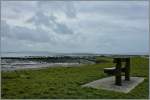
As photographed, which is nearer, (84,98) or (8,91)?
(84,98)

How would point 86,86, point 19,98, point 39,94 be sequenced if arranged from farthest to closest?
point 86,86, point 39,94, point 19,98

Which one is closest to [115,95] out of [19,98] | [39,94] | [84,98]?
[84,98]

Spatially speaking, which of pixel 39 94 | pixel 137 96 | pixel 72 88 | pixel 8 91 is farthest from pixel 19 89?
pixel 137 96

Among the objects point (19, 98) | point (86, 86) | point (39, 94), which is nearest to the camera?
point (19, 98)

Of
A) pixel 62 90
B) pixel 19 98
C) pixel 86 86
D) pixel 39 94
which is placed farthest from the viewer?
pixel 86 86

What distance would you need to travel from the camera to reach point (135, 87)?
34.6 feet

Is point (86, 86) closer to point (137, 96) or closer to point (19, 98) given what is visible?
point (137, 96)

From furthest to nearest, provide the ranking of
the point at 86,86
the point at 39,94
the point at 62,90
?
the point at 86,86 → the point at 62,90 → the point at 39,94

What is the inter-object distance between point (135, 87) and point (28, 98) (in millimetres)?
4218

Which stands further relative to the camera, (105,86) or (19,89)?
(105,86)

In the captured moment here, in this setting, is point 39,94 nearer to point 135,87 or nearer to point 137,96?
point 137,96

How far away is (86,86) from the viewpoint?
1008cm

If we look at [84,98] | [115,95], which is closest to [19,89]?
[84,98]

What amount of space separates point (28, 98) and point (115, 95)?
256cm
